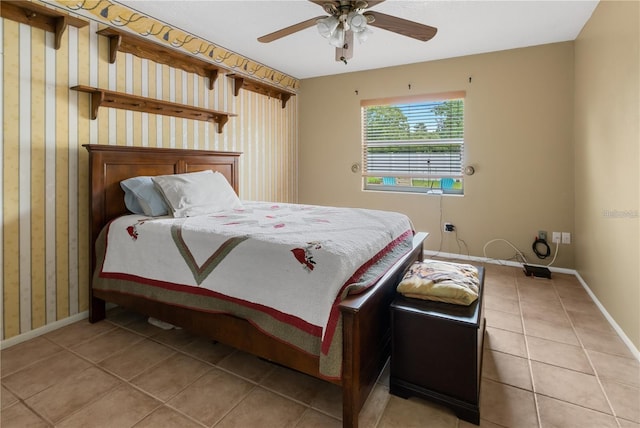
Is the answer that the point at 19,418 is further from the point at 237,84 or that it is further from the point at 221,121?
the point at 237,84

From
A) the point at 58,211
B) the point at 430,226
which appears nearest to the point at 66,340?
the point at 58,211

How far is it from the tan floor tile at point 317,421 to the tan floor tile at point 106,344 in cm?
130

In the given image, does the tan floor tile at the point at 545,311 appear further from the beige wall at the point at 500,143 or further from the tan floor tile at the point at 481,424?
the tan floor tile at the point at 481,424

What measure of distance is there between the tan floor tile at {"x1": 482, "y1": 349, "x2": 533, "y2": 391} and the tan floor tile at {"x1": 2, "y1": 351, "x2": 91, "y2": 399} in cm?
225

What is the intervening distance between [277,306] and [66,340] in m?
1.64

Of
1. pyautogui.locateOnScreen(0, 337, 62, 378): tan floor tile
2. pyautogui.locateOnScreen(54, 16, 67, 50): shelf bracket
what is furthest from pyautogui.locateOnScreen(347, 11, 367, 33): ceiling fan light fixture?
pyautogui.locateOnScreen(0, 337, 62, 378): tan floor tile

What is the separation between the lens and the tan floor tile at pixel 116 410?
5.01 feet

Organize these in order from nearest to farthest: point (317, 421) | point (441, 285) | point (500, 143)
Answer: point (317, 421)
point (441, 285)
point (500, 143)

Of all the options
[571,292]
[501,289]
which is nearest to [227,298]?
[501,289]

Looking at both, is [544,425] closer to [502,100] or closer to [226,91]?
[502,100]

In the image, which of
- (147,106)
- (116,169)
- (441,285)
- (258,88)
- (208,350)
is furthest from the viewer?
(258,88)

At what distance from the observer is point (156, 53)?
119 inches

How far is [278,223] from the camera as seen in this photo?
2.28m

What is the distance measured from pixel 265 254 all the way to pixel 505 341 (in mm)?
1661
